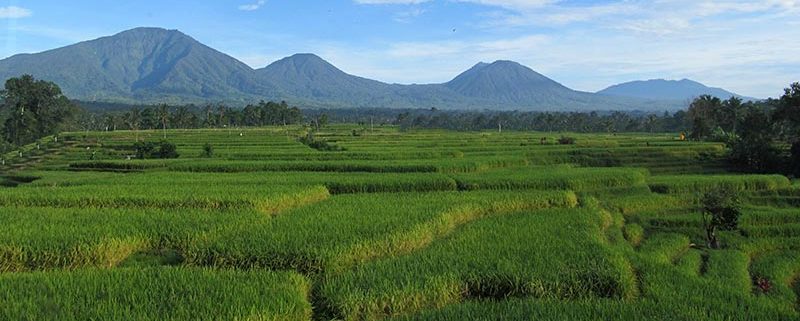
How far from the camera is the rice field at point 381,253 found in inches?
293

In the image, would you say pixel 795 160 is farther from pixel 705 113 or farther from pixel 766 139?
pixel 705 113

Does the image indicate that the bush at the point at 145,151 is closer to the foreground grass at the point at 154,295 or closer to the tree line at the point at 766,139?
the foreground grass at the point at 154,295

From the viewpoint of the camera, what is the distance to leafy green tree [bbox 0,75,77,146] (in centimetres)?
7038

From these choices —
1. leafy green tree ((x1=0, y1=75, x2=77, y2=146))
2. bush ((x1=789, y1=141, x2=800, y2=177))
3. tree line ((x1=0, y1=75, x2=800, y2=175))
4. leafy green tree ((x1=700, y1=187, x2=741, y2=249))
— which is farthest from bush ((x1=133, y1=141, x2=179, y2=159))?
bush ((x1=789, y1=141, x2=800, y2=177))

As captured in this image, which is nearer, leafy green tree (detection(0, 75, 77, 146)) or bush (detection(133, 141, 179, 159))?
bush (detection(133, 141, 179, 159))

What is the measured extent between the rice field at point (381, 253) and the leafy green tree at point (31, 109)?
61714 millimetres

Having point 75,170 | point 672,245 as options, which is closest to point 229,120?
point 75,170

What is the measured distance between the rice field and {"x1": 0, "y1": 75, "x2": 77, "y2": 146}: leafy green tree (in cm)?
6171

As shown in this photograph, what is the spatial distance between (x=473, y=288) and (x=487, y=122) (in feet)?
371

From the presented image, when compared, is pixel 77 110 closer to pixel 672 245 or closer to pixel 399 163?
pixel 399 163

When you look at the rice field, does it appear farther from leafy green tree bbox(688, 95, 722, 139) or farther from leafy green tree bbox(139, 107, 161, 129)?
leafy green tree bbox(139, 107, 161, 129)

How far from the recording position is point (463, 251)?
412 inches

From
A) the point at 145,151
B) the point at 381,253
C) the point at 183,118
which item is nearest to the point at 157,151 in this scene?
the point at 145,151

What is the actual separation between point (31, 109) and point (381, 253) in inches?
3178
